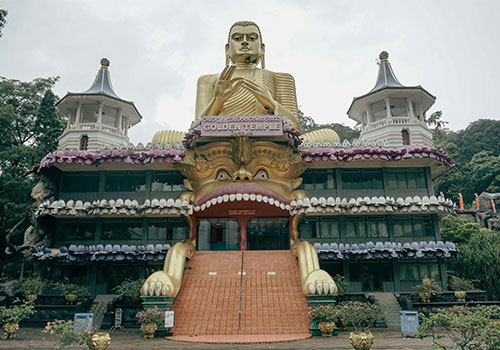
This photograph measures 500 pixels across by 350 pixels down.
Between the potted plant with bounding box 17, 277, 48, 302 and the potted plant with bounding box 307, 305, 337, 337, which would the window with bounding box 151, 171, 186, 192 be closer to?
the potted plant with bounding box 17, 277, 48, 302

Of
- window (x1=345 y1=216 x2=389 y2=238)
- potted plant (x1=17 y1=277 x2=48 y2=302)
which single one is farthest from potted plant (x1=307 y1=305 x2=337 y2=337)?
potted plant (x1=17 y1=277 x2=48 y2=302)

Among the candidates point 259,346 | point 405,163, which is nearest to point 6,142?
point 259,346

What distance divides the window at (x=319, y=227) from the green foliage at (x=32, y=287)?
13662 mm

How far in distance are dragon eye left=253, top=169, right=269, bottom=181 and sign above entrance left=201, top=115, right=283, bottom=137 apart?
2500mm

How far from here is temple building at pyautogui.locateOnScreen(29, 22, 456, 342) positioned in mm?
19422

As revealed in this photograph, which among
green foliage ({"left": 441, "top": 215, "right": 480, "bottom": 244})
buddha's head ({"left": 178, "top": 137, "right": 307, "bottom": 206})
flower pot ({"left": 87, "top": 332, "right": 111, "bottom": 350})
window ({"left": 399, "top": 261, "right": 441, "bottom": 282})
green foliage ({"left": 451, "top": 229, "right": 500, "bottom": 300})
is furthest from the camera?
green foliage ({"left": 441, "top": 215, "right": 480, "bottom": 244})

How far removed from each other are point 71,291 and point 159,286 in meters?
6.94

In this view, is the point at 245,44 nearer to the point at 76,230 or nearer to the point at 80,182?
the point at 80,182

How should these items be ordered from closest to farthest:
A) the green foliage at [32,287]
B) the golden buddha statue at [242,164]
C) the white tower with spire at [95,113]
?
the green foliage at [32,287], the golden buddha statue at [242,164], the white tower with spire at [95,113]

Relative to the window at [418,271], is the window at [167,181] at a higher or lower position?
higher

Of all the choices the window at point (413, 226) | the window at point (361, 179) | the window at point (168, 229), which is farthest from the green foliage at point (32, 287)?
the window at point (413, 226)

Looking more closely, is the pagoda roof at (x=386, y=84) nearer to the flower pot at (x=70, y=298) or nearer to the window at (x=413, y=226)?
the window at (x=413, y=226)

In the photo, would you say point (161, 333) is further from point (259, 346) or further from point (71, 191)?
point (71, 191)

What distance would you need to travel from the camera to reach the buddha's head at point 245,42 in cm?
2433
